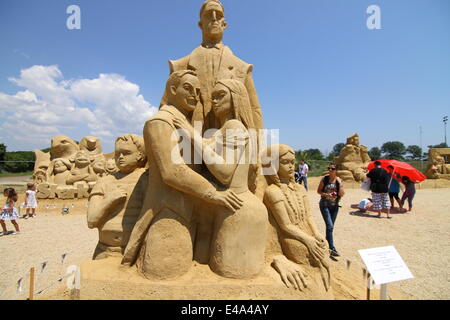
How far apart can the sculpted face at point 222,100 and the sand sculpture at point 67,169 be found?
767cm

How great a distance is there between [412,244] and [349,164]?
1109 cm

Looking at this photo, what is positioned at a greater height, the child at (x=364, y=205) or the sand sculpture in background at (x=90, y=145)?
the sand sculpture in background at (x=90, y=145)

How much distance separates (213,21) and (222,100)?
115 centimetres

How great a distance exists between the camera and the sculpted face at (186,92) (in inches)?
91.4

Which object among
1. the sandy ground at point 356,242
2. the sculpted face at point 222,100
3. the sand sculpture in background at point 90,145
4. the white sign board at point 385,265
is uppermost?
the sand sculpture in background at point 90,145

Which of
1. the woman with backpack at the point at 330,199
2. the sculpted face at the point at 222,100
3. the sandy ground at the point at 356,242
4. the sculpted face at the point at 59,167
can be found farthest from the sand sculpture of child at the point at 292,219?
the sculpted face at the point at 59,167

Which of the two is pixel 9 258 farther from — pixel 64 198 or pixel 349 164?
pixel 349 164

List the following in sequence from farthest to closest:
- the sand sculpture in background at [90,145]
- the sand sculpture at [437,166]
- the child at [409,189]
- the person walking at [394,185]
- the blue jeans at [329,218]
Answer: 1. the sand sculpture at [437,166]
2. the sand sculpture in background at [90,145]
3. the person walking at [394,185]
4. the child at [409,189]
5. the blue jeans at [329,218]

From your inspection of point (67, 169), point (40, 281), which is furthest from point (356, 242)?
point (67, 169)

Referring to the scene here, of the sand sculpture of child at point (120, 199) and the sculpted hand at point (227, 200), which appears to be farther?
the sand sculpture of child at point (120, 199)

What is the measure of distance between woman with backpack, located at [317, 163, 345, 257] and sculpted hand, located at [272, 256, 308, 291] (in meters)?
2.46

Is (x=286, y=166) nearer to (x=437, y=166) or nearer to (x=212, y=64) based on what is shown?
(x=212, y=64)

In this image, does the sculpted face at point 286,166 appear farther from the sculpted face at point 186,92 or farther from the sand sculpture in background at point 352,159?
the sand sculpture in background at point 352,159

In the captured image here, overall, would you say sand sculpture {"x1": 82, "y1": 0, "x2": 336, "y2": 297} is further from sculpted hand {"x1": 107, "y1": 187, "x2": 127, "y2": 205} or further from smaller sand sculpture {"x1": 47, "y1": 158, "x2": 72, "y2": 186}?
smaller sand sculpture {"x1": 47, "y1": 158, "x2": 72, "y2": 186}
